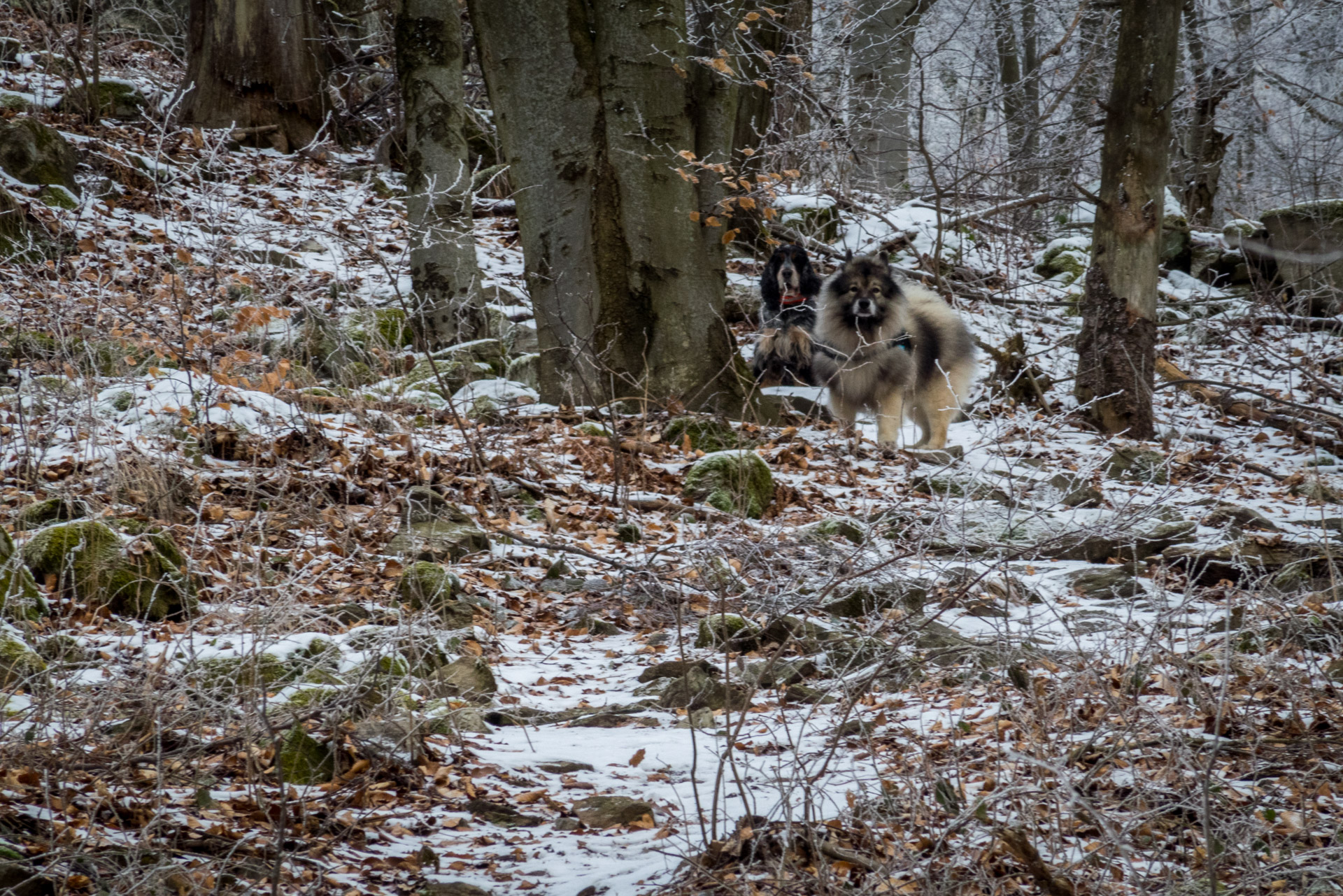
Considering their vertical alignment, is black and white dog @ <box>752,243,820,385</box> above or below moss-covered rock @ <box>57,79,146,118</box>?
below

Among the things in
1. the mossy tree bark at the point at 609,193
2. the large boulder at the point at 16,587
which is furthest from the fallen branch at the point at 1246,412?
the large boulder at the point at 16,587

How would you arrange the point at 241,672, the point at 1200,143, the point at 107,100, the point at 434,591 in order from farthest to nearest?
the point at 1200,143, the point at 107,100, the point at 434,591, the point at 241,672

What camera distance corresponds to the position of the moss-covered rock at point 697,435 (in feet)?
20.9

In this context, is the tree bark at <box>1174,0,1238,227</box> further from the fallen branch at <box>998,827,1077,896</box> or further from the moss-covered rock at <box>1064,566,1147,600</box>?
the fallen branch at <box>998,827,1077,896</box>

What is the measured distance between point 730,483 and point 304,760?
3096 millimetres

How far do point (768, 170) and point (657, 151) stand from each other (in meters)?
4.38

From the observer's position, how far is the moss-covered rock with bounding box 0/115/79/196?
909 centimetres

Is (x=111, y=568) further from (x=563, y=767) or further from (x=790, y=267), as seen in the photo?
(x=790, y=267)

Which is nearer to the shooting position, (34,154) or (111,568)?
(111,568)

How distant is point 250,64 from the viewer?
11.9 metres

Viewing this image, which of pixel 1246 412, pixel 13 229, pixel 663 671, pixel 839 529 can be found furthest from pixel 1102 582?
pixel 13 229

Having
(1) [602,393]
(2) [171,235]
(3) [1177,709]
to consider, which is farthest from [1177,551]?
(2) [171,235]

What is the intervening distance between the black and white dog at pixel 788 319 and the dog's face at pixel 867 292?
0.81 m

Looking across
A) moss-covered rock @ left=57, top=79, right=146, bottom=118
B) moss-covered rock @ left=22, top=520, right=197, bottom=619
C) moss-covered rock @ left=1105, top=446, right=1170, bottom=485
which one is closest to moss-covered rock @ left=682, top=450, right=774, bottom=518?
moss-covered rock @ left=1105, top=446, right=1170, bottom=485
